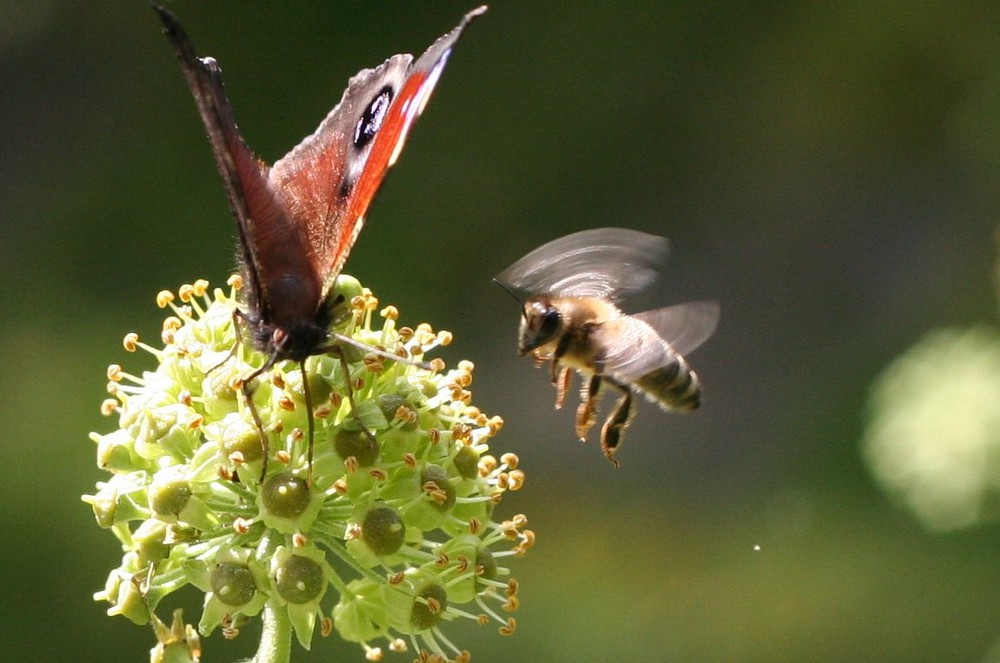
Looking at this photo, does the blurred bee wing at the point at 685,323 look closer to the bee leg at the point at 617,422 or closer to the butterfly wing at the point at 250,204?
the bee leg at the point at 617,422

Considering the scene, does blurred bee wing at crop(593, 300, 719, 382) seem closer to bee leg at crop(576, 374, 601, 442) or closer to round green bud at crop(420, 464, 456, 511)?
bee leg at crop(576, 374, 601, 442)

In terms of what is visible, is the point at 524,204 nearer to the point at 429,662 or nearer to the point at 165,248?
the point at 165,248

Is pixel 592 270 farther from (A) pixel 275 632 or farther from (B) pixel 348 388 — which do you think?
(A) pixel 275 632

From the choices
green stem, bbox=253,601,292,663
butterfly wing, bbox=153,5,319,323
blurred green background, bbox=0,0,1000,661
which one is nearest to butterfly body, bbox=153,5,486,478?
butterfly wing, bbox=153,5,319,323

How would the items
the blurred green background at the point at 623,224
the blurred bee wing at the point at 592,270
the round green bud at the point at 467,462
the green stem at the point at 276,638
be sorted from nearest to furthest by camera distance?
the green stem at the point at 276,638
the round green bud at the point at 467,462
the blurred bee wing at the point at 592,270
the blurred green background at the point at 623,224

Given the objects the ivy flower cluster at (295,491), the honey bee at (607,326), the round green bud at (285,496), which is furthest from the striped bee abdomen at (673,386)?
the round green bud at (285,496)

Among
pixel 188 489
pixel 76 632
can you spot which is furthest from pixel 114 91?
pixel 188 489
